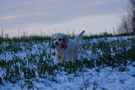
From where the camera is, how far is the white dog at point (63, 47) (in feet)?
19.7

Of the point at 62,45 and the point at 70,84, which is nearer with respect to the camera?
the point at 70,84

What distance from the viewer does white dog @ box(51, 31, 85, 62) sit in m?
6.00

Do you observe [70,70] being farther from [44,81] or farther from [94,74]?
[44,81]

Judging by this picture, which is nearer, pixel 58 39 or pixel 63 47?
pixel 58 39

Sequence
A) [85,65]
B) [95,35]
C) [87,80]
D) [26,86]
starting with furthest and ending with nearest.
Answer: [95,35], [85,65], [87,80], [26,86]

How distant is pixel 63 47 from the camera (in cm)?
615

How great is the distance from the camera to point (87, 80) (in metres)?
4.09

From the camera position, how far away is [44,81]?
413 cm

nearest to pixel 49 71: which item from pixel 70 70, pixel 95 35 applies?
pixel 70 70

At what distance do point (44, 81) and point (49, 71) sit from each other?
0.70 metres

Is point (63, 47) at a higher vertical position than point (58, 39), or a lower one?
lower

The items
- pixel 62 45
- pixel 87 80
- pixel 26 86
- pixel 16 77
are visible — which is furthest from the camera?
pixel 62 45

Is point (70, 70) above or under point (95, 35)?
under

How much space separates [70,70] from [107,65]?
52.2 inches
